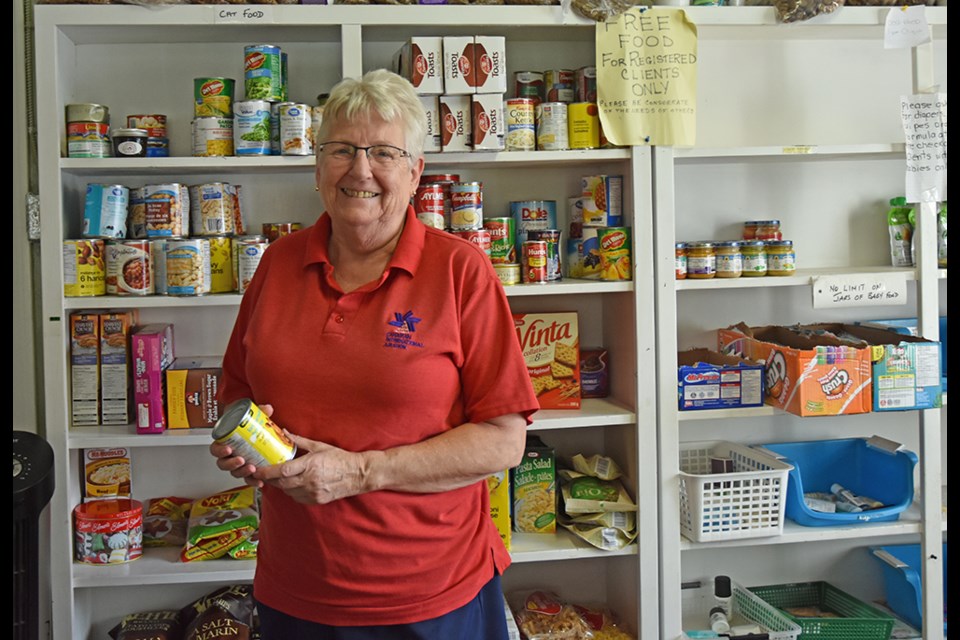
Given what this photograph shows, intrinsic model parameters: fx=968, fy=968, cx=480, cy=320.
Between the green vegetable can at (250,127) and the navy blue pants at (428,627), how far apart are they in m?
1.19

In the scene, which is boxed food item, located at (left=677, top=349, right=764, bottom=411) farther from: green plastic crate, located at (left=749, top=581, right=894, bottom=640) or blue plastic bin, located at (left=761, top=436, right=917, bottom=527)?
green plastic crate, located at (left=749, top=581, right=894, bottom=640)

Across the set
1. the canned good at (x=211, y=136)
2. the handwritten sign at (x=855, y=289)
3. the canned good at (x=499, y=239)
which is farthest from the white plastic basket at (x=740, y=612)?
the canned good at (x=211, y=136)

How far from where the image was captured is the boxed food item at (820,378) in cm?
248

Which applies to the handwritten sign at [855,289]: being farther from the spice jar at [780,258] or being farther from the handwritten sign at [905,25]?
the handwritten sign at [905,25]

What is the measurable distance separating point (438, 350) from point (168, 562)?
1286 millimetres

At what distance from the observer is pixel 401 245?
171 cm

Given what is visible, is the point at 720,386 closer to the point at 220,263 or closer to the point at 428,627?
the point at 428,627

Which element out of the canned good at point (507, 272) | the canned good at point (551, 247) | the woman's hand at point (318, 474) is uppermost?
the canned good at point (551, 247)

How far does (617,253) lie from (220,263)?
1.04 m

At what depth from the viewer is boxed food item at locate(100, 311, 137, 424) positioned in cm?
250

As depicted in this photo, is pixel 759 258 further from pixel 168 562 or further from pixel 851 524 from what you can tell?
pixel 168 562

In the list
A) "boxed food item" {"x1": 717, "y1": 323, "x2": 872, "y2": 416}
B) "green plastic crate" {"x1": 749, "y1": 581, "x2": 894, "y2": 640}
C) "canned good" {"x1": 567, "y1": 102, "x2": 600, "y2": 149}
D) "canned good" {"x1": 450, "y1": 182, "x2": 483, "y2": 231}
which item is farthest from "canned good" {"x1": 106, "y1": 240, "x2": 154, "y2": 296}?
"green plastic crate" {"x1": 749, "y1": 581, "x2": 894, "y2": 640}

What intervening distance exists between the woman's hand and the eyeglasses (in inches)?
19.3

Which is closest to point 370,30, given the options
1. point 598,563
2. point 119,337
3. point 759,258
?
point 119,337
